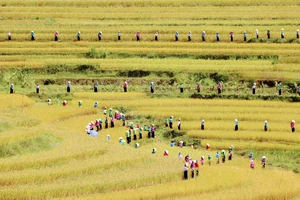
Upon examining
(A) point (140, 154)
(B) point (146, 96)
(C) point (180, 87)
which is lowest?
(A) point (140, 154)

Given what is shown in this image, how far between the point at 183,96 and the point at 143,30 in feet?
54.1

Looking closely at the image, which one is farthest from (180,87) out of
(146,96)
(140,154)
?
(140,154)

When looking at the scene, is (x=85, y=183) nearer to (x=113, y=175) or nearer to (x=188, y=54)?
(x=113, y=175)

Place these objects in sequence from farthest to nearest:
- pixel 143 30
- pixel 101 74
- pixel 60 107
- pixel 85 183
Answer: pixel 143 30 → pixel 101 74 → pixel 60 107 → pixel 85 183

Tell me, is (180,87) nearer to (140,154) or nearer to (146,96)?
(146,96)

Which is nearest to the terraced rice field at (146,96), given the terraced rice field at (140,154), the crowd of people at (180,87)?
the terraced rice field at (140,154)

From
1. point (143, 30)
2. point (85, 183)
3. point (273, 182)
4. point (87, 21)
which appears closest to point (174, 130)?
point (273, 182)

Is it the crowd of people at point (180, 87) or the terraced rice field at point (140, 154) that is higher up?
the crowd of people at point (180, 87)

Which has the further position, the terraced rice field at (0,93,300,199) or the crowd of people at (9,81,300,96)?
the crowd of people at (9,81,300,96)

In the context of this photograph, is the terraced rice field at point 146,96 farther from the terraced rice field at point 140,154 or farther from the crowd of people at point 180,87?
the crowd of people at point 180,87

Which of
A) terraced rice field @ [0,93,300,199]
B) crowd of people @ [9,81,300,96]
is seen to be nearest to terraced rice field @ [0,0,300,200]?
terraced rice field @ [0,93,300,199]

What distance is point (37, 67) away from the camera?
7769cm

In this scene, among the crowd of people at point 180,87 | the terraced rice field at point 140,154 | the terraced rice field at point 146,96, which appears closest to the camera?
the terraced rice field at point 140,154

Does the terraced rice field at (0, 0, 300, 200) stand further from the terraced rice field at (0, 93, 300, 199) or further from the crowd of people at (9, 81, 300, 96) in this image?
the crowd of people at (9, 81, 300, 96)
